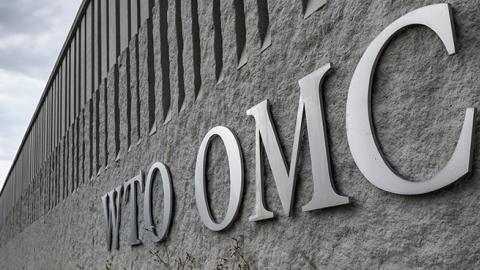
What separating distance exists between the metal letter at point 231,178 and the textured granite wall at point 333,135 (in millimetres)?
60

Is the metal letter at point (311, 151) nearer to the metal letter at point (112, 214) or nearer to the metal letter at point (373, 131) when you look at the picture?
the metal letter at point (373, 131)

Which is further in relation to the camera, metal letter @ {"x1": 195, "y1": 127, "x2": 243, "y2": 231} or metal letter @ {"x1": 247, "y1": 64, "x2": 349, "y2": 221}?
metal letter @ {"x1": 195, "y1": 127, "x2": 243, "y2": 231}

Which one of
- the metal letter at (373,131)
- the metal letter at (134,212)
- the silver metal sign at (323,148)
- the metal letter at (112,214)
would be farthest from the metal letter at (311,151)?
the metal letter at (112,214)

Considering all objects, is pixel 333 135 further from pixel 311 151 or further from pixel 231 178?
pixel 231 178

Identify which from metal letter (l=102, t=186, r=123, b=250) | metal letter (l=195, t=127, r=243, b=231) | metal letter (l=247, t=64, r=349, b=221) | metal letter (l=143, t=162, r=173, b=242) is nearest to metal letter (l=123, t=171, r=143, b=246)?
metal letter (l=143, t=162, r=173, b=242)

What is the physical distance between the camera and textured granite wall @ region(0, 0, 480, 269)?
8.82 ft

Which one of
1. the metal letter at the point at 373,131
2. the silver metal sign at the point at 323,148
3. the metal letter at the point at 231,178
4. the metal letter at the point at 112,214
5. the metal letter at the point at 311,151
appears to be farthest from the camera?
the metal letter at the point at 112,214

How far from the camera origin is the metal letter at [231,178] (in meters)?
4.37

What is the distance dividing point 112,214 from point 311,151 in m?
4.61

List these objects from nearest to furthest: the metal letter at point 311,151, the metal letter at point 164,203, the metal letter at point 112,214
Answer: the metal letter at point 311,151 → the metal letter at point 164,203 → the metal letter at point 112,214

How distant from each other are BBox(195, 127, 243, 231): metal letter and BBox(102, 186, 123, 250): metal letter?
261 centimetres

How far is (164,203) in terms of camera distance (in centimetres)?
575

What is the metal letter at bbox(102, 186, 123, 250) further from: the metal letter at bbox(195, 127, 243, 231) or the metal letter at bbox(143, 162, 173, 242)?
the metal letter at bbox(195, 127, 243, 231)

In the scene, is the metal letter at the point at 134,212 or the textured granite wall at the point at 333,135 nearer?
the textured granite wall at the point at 333,135
